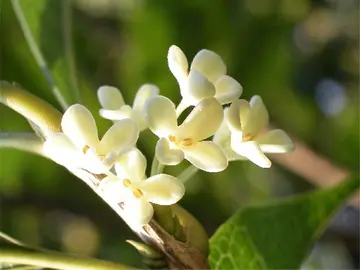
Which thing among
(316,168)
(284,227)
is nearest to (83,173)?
(284,227)

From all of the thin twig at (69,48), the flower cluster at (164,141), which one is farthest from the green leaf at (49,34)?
the flower cluster at (164,141)

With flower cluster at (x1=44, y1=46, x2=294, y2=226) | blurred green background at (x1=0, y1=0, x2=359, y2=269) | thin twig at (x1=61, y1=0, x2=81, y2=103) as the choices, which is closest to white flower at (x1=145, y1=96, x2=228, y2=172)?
flower cluster at (x1=44, y1=46, x2=294, y2=226)

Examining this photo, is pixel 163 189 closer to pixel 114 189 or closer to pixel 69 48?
pixel 114 189

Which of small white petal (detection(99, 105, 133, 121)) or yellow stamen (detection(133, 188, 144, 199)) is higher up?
small white petal (detection(99, 105, 133, 121))

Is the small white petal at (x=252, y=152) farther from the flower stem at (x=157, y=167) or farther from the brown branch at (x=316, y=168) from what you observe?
the brown branch at (x=316, y=168)

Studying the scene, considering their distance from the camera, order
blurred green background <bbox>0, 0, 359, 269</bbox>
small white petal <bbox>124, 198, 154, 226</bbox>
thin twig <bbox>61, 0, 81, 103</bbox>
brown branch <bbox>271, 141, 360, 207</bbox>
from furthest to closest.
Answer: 1. blurred green background <bbox>0, 0, 359, 269</bbox>
2. brown branch <bbox>271, 141, 360, 207</bbox>
3. thin twig <bbox>61, 0, 81, 103</bbox>
4. small white petal <bbox>124, 198, 154, 226</bbox>

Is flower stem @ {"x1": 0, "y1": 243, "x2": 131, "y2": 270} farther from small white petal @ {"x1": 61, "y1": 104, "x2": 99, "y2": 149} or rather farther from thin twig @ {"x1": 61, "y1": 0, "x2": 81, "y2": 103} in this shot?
thin twig @ {"x1": 61, "y1": 0, "x2": 81, "y2": 103}
